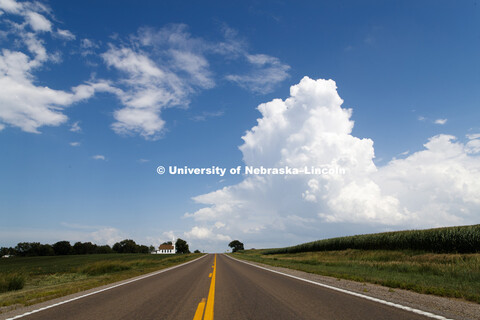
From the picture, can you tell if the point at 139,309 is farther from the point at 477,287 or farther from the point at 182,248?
the point at 182,248

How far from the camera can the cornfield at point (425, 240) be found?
19086mm

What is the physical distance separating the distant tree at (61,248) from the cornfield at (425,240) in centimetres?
11930

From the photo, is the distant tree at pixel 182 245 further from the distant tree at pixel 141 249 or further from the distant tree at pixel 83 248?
the distant tree at pixel 83 248

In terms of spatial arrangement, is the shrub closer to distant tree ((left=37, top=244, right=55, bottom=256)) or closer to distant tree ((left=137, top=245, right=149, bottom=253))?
distant tree ((left=37, top=244, right=55, bottom=256))

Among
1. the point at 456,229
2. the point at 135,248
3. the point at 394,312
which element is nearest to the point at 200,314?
the point at 394,312

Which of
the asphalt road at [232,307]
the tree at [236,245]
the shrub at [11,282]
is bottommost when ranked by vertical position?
the tree at [236,245]

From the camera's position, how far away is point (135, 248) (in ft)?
501

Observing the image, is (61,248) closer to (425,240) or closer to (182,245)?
(182,245)

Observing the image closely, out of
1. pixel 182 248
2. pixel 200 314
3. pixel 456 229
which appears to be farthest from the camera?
pixel 182 248

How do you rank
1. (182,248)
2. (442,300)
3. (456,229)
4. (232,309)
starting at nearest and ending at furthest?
(232,309) < (442,300) < (456,229) < (182,248)

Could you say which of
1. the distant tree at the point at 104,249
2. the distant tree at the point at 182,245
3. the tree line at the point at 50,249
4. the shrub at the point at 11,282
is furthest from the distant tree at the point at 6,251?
the shrub at the point at 11,282

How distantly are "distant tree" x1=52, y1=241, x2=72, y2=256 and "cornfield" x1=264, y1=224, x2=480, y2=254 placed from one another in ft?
391

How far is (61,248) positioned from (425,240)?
130m

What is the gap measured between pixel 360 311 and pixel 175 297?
499 cm
